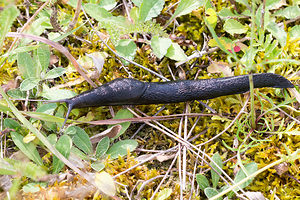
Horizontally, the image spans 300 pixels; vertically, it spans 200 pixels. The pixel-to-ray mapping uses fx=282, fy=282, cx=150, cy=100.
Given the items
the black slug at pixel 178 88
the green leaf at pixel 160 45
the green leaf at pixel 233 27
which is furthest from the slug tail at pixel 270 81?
the green leaf at pixel 160 45

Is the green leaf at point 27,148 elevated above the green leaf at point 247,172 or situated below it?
above

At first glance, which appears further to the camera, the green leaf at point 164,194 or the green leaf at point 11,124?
the green leaf at point 11,124

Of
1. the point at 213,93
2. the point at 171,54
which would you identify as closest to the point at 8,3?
the point at 171,54

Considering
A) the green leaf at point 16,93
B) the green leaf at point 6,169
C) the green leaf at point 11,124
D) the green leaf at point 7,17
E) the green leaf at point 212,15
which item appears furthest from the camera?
the green leaf at point 212,15

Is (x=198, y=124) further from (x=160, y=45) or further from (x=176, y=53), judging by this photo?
(x=160, y=45)

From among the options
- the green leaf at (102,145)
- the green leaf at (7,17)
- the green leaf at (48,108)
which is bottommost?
the green leaf at (102,145)

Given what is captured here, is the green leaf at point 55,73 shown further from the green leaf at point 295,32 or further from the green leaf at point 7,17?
the green leaf at point 295,32

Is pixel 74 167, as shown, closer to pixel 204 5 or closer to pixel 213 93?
pixel 213 93

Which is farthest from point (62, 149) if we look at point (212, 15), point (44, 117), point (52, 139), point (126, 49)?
point (212, 15)
